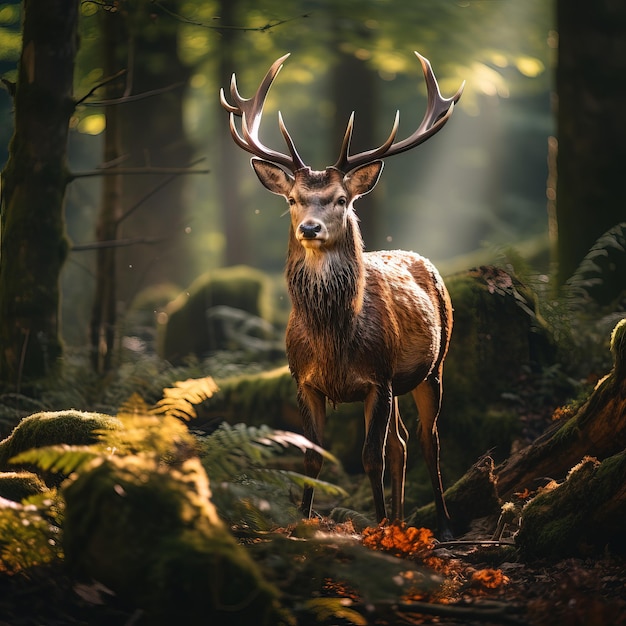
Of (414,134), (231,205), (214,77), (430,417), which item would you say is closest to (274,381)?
(430,417)

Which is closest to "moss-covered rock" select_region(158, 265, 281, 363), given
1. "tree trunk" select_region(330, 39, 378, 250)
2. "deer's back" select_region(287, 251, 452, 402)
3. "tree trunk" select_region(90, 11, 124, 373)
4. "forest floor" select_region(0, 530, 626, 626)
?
"tree trunk" select_region(330, 39, 378, 250)

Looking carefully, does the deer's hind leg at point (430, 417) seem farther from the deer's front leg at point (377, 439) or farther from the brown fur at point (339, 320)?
the deer's front leg at point (377, 439)

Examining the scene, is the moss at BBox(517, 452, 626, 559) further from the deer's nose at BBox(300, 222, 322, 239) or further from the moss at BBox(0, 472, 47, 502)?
the moss at BBox(0, 472, 47, 502)

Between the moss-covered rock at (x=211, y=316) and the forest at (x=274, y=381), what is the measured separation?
0.04 metres

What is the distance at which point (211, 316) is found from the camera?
47.3 feet

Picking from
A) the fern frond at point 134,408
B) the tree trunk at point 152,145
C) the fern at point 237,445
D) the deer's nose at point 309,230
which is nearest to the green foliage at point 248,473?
the fern at point 237,445

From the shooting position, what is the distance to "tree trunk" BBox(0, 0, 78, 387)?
8.43 m

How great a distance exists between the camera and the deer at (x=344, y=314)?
21.1 feet

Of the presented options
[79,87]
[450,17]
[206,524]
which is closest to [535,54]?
[450,17]

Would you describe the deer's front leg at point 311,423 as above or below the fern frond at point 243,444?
below

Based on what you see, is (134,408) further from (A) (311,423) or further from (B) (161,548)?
(A) (311,423)

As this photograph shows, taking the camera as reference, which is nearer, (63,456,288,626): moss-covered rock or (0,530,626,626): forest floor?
(63,456,288,626): moss-covered rock

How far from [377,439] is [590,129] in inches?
265

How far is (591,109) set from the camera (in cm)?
1152
